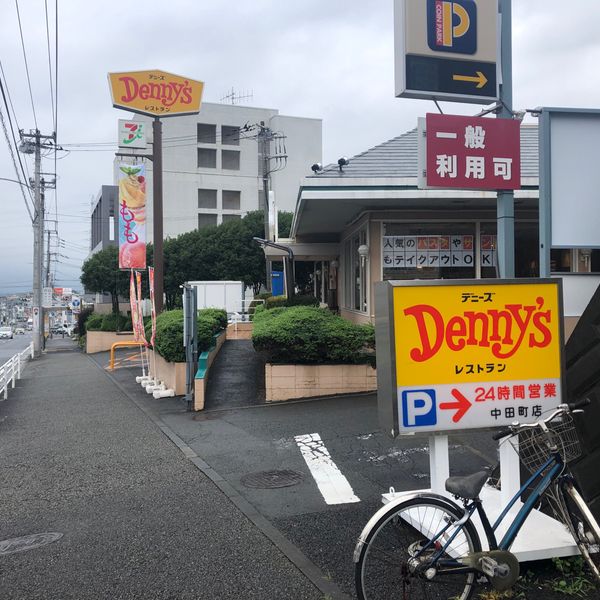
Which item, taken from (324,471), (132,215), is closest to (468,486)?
(324,471)

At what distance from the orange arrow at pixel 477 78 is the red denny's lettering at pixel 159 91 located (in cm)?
1360

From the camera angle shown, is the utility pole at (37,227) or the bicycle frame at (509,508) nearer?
the bicycle frame at (509,508)

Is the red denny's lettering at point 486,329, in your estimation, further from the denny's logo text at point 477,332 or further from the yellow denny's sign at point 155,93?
the yellow denny's sign at point 155,93

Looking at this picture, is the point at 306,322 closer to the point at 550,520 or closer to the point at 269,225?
the point at 550,520

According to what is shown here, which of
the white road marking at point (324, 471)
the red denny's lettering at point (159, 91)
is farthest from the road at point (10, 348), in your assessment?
the white road marking at point (324, 471)

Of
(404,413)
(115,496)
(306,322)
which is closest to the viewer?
(404,413)

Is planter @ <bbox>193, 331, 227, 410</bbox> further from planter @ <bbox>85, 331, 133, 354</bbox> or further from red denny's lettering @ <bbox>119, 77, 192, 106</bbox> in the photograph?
planter @ <bbox>85, 331, 133, 354</bbox>

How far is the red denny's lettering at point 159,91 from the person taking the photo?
17.1 m

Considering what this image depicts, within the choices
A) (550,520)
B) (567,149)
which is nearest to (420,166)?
(567,149)

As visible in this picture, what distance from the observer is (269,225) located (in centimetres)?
2603

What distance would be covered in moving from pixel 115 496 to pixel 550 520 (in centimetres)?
389

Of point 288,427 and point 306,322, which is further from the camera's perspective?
point 306,322

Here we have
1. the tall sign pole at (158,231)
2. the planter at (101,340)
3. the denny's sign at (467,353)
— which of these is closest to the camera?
the denny's sign at (467,353)

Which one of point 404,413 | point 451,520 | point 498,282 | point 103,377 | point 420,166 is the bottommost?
A: point 103,377
